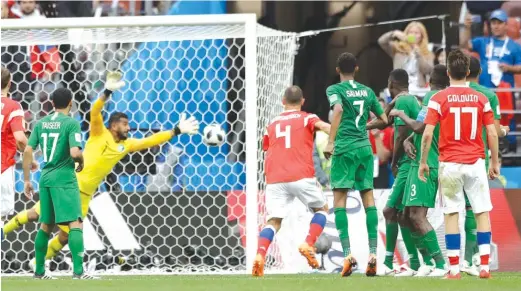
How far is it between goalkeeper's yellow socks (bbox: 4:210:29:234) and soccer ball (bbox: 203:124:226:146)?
77.2 inches

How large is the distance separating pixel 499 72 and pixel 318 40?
233cm

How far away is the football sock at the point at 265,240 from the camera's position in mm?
10695

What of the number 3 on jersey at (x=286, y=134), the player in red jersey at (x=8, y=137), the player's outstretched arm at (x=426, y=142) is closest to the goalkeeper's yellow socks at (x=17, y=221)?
the player in red jersey at (x=8, y=137)

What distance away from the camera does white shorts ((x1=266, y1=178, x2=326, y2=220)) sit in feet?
36.3

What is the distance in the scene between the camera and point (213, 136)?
12633 millimetres

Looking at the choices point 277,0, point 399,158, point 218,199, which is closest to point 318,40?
point 277,0

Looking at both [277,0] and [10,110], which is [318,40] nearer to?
[277,0]

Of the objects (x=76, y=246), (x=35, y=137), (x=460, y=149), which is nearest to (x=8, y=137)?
(x=35, y=137)

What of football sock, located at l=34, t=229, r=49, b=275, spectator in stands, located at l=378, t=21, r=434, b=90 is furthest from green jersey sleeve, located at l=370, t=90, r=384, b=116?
spectator in stands, located at l=378, t=21, r=434, b=90

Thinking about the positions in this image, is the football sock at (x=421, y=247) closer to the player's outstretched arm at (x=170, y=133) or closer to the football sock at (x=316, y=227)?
the football sock at (x=316, y=227)

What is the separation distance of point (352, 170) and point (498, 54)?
184 inches

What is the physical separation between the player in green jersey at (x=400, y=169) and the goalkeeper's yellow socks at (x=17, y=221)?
12.0ft

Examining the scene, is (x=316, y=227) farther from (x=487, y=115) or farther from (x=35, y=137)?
(x=35, y=137)

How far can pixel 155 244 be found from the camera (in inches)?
522
